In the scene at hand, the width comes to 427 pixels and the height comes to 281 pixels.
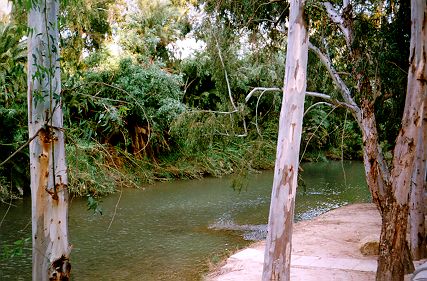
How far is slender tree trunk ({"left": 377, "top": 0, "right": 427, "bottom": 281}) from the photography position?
602 cm

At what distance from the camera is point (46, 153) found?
11.3 feet

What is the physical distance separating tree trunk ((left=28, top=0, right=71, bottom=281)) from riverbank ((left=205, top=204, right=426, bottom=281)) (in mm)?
4233

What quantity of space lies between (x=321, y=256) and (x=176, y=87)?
13.3m

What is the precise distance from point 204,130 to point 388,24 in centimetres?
489

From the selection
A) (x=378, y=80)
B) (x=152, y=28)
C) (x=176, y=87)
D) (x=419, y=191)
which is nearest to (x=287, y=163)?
(x=419, y=191)

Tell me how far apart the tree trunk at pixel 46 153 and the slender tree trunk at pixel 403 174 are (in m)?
4.17

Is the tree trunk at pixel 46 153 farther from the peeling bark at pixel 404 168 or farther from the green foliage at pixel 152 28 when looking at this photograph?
the green foliage at pixel 152 28

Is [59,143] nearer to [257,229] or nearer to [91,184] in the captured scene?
[257,229]

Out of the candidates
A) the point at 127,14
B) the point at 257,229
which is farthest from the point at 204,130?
the point at 127,14

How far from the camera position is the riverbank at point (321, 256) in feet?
24.0

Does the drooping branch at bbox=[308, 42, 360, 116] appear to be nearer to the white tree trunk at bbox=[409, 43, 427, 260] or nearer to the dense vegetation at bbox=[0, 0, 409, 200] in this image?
the dense vegetation at bbox=[0, 0, 409, 200]

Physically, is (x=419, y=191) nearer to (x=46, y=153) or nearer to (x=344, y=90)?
(x=344, y=90)

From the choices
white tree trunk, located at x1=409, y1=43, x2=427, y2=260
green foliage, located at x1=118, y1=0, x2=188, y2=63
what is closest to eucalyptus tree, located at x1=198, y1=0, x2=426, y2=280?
white tree trunk, located at x1=409, y1=43, x2=427, y2=260

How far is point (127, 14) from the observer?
2128 cm
